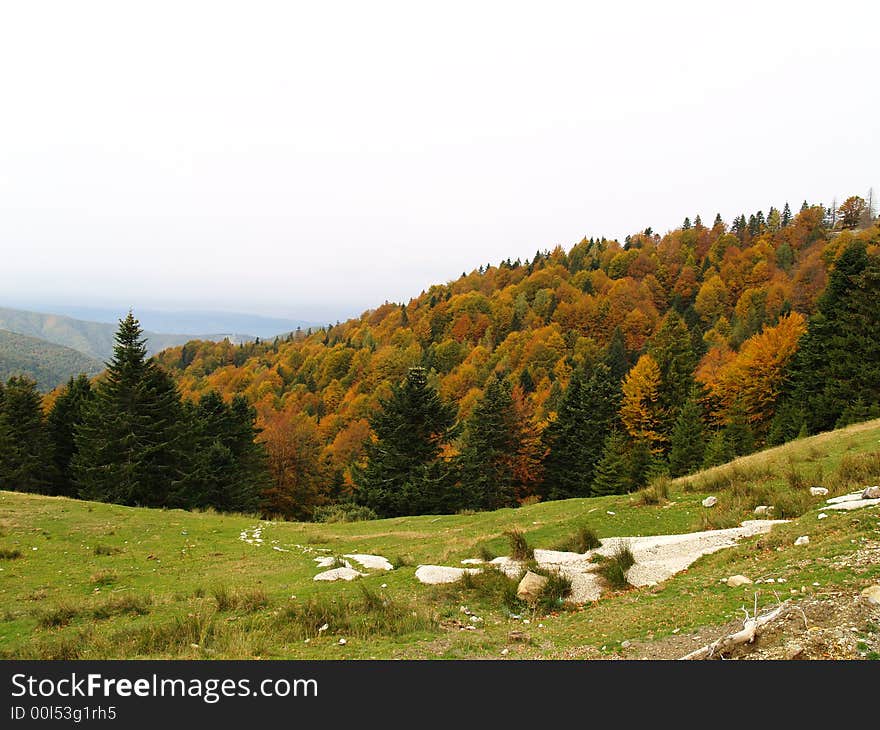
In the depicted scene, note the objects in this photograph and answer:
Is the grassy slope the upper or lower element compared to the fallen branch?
lower

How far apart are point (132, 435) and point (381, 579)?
32.5m

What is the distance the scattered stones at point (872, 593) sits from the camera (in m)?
5.76

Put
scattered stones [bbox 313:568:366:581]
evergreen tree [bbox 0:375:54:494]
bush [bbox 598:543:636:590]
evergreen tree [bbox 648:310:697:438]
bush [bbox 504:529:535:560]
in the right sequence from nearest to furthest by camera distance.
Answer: bush [bbox 598:543:636:590], scattered stones [bbox 313:568:366:581], bush [bbox 504:529:535:560], evergreen tree [bbox 0:375:54:494], evergreen tree [bbox 648:310:697:438]

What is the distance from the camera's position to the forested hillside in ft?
122

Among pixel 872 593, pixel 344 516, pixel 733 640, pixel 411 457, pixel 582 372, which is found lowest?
pixel 344 516

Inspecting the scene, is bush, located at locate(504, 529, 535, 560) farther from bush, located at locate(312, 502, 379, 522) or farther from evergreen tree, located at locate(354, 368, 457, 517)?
evergreen tree, located at locate(354, 368, 457, 517)

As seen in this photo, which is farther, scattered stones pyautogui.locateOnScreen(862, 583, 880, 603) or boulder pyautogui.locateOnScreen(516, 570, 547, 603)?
boulder pyautogui.locateOnScreen(516, 570, 547, 603)

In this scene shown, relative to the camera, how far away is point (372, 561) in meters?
13.7

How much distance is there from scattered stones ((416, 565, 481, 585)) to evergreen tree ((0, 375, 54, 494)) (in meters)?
48.8

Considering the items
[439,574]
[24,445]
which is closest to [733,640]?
[439,574]

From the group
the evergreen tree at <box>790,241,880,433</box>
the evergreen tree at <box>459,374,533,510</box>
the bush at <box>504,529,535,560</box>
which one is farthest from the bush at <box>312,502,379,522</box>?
the evergreen tree at <box>790,241,880,433</box>

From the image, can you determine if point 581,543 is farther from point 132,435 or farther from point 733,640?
point 132,435

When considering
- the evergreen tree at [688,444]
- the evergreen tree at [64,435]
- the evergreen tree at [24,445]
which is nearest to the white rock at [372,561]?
the evergreen tree at [688,444]

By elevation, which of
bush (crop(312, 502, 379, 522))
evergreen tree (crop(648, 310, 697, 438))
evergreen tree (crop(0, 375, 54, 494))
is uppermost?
evergreen tree (crop(648, 310, 697, 438))
